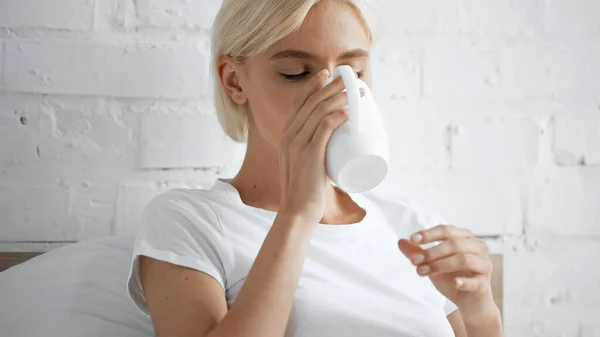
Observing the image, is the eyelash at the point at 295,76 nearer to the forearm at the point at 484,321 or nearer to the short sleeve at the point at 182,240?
the short sleeve at the point at 182,240

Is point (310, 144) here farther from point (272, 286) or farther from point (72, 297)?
point (72, 297)

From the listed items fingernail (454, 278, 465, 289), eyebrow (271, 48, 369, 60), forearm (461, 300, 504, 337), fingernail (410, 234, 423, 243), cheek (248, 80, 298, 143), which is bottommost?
forearm (461, 300, 504, 337)

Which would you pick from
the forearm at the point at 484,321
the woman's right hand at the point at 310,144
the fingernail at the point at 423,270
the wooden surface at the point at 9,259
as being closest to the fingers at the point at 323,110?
the woman's right hand at the point at 310,144

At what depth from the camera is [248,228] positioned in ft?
3.17

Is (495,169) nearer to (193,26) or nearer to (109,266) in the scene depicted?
(193,26)

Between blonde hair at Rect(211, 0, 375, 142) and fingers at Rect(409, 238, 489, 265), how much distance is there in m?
0.32

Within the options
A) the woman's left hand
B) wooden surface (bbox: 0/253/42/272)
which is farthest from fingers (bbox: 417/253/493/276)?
wooden surface (bbox: 0/253/42/272)

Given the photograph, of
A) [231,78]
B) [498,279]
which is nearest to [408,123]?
[498,279]

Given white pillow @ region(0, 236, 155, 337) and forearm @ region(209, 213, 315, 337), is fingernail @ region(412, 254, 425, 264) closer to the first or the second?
forearm @ region(209, 213, 315, 337)

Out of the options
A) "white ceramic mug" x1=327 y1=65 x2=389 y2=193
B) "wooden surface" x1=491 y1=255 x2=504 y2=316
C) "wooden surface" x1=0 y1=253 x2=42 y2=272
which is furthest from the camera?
"wooden surface" x1=491 y1=255 x2=504 y2=316

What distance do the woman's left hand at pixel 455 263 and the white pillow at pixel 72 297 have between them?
15.1 inches

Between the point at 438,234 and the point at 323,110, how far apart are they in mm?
220

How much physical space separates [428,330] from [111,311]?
0.42m

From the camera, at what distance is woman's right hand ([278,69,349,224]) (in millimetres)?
777
